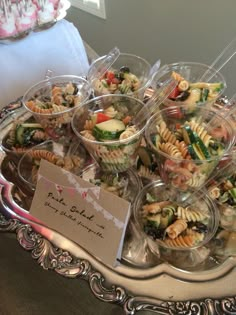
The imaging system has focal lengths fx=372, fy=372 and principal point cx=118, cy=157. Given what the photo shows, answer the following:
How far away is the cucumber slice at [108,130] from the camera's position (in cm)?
60

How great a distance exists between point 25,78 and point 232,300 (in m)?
0.88

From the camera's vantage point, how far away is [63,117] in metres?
0.69

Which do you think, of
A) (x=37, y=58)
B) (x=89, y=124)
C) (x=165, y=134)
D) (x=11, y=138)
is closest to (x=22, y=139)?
(x=11, y=138)

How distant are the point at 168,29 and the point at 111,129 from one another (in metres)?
1.05

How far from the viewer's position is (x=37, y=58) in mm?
1133

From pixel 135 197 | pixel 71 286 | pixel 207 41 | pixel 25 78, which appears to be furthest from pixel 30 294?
pixel 207 41

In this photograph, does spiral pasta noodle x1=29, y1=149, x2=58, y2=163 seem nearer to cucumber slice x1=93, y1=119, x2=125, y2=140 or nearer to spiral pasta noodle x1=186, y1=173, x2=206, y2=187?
cucumber slice x1=93, y1=119, x2=125, y2=140

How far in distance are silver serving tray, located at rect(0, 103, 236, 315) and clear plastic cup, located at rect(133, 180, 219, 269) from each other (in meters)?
0.02

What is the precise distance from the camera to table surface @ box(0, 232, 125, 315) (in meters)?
0.62

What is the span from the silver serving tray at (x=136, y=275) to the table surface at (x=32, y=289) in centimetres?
4

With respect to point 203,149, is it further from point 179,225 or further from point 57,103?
point 57,103

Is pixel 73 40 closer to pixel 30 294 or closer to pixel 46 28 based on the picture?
pixel 46 28

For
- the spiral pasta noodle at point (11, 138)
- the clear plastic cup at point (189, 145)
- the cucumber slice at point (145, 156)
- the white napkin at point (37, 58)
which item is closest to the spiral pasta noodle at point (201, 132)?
the clear plastic cup at point (189, 145)

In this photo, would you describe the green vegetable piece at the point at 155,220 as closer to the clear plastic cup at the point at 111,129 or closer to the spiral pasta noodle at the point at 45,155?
the clear plastic cup at the point at 111,129
